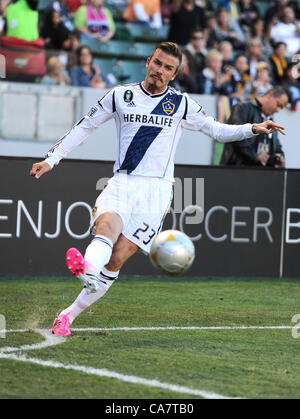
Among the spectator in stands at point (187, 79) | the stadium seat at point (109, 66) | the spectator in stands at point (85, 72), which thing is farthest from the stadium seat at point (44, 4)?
the spectator in stands at point (187, 79)

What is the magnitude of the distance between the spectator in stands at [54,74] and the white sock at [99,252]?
7.10 metres

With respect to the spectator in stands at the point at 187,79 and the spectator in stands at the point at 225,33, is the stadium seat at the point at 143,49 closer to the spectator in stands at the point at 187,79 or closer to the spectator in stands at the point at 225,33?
the spectator in stands at the point at 225,33

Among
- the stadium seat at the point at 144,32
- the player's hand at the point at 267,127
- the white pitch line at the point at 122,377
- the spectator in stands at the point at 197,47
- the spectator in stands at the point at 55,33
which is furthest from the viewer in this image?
the stadium seat at the point at 144,32

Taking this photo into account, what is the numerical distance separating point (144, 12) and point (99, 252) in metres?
10.7

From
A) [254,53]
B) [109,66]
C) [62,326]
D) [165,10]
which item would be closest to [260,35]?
[254,53]

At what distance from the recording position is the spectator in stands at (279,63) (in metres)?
15.4

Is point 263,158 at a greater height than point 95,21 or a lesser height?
lesser

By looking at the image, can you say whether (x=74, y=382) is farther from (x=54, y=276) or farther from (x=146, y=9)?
(x=146, y=9)

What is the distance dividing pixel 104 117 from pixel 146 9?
9.65 meters

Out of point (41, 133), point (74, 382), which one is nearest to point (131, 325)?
point (74, 382)

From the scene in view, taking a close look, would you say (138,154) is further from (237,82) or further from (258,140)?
(237,82)

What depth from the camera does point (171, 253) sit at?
6582 mm

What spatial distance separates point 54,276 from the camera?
10344 millimetres

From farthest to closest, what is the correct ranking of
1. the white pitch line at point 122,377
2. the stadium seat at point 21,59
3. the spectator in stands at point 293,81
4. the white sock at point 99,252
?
the spectator in stands at point 293,81 < the stadium seat at point 21,59 < the white sock at point 99,252 < the white pitch line at point 122,377
